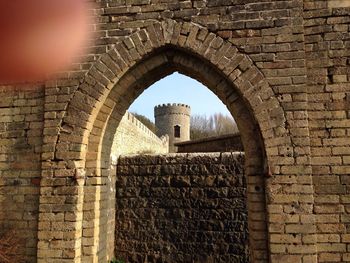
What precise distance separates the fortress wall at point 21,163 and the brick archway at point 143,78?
0.45 metres

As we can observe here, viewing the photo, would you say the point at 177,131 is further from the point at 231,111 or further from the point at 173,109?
the point at 231,111

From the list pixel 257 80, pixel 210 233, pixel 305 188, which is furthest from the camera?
pixel 210 233

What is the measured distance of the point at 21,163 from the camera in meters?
4.90

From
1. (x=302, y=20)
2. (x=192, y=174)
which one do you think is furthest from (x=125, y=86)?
(x=192, y=174)

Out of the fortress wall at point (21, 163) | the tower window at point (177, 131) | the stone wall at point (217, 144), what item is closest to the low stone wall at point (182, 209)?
the stone wall at point (217, 144)

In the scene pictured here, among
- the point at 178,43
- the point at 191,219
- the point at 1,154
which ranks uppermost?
the point at 178,43

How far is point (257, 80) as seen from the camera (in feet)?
14.6

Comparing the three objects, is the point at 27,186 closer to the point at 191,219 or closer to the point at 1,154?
the point at 1,154

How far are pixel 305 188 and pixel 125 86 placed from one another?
2726 mm

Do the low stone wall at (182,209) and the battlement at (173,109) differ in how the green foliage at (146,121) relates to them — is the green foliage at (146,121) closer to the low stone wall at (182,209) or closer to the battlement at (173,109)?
the battlement at (173,109)

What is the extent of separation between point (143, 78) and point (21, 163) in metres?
2.08

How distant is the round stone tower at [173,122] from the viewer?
108ft

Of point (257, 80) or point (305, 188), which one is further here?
point (257, 80)

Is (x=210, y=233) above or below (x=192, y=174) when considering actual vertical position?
below
